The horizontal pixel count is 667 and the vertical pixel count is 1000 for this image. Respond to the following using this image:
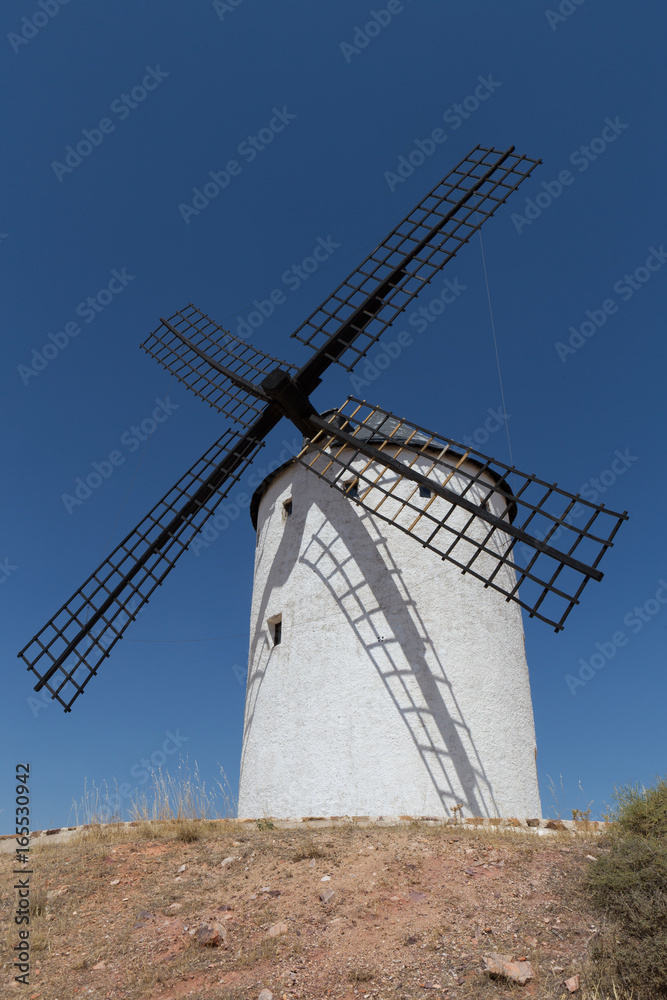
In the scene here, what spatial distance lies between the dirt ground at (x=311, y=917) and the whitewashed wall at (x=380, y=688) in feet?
5.79

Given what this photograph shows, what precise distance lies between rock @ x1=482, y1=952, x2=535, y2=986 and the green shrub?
1.66 feet

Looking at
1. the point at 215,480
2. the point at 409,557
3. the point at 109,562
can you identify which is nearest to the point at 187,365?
the point at 215,480

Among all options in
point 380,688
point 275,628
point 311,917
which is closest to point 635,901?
point 311,917

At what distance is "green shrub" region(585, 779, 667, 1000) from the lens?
15.7 ft

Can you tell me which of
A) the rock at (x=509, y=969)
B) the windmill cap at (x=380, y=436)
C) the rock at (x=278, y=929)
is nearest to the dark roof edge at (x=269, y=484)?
the windmill cap at (x=380, y=436)

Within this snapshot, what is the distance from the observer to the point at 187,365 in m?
13.8

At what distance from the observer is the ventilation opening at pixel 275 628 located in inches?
441

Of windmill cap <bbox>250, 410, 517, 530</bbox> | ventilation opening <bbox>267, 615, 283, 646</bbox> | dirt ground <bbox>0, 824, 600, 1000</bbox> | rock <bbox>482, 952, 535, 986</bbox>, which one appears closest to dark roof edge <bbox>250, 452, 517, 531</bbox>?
windmill cap <bbox>250, 410, 517, 530</bbox>

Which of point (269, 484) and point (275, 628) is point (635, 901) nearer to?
point (275, 628)

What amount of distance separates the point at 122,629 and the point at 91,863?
4378mm

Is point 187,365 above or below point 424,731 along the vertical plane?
above

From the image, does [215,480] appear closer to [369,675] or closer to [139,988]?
[369,675]

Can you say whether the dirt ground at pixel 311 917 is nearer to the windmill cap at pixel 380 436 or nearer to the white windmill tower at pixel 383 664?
the white windmill tower at pixel 383 664

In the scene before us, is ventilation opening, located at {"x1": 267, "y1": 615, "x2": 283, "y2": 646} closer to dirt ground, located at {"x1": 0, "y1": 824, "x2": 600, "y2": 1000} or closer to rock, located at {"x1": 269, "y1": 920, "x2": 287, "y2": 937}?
dirt ground, located at {"x1": 0, "y1": 824, "x2": 600, "y2": 1000}
